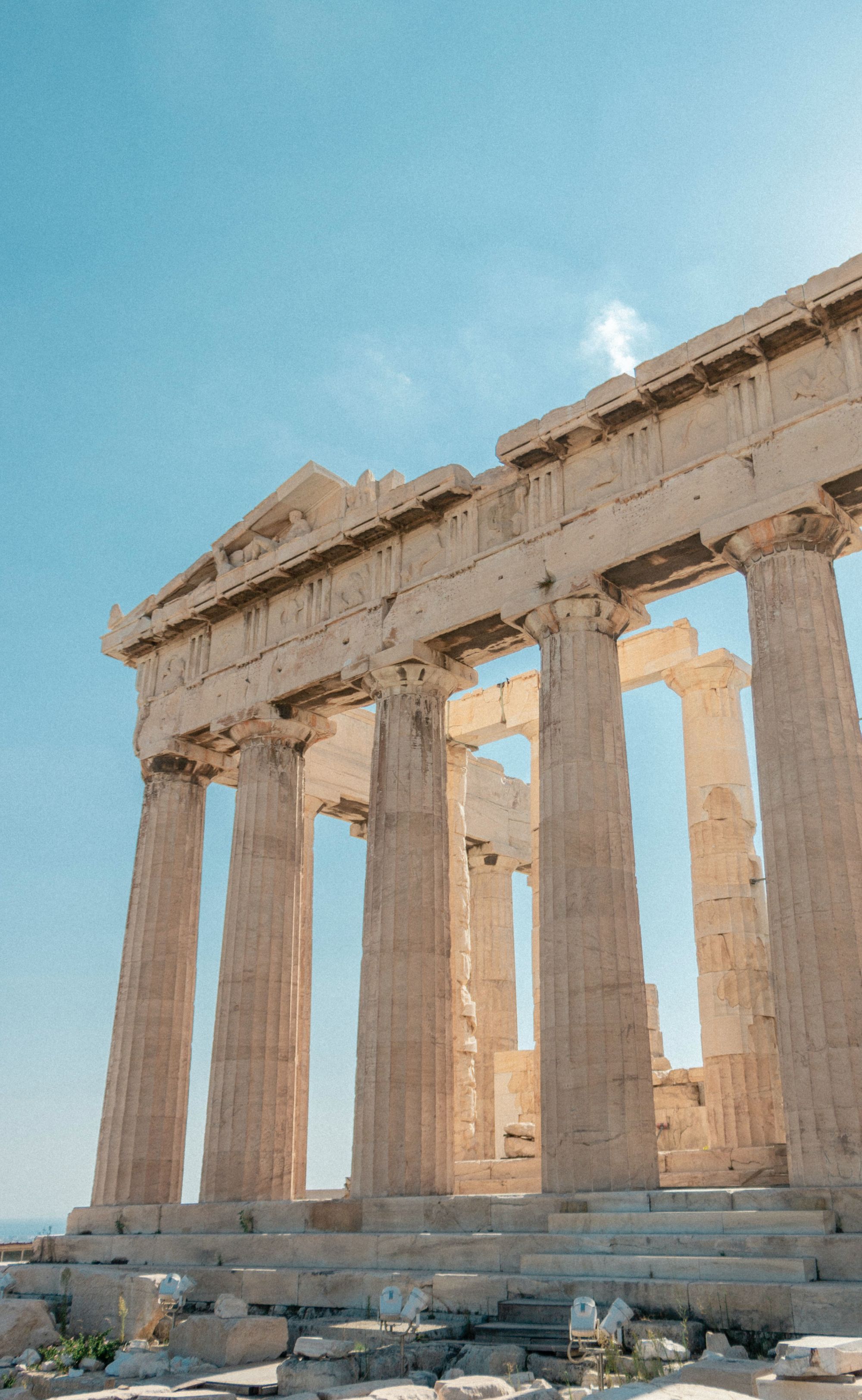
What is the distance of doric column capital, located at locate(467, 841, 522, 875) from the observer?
114ft

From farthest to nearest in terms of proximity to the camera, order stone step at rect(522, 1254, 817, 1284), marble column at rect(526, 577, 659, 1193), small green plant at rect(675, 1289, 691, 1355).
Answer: marble column at rect(526, 577, 659, 1193) → stone step at rect(522, 1254, 817, 1284) → small green plant at rect(675, 1289, 691, 1355)

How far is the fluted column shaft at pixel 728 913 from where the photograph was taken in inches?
910

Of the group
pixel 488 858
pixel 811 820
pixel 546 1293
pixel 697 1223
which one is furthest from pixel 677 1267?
pixel 488 858

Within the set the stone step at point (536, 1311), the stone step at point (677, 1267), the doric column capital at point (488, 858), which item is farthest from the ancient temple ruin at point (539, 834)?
the doric column capital at point (488, 858)

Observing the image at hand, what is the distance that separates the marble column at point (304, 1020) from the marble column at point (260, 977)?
8.42 feet

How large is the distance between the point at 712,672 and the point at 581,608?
7.62 m

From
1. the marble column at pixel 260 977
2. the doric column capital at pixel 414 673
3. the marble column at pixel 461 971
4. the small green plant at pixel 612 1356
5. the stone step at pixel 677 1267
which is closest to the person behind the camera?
the small green plant at pixel 612 1356

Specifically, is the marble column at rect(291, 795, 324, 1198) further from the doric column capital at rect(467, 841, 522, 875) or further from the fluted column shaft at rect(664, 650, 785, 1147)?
the fluted column shaft at rect(664, 650, 785, 1147)

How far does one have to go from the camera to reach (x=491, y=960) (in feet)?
111

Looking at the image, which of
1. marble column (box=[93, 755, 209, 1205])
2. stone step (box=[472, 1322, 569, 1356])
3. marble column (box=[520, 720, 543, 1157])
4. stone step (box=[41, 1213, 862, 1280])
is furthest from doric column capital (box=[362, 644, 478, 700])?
stone step (box=[472, 1322, 569, 1356])

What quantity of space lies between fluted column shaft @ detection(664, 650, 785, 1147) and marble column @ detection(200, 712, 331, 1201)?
317 inches

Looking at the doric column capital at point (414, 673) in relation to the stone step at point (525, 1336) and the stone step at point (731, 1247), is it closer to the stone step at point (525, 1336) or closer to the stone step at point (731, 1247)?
the stone step at point (731, 1247)

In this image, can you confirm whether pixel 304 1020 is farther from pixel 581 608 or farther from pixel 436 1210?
pixel 581 608

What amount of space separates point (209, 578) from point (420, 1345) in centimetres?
1894
